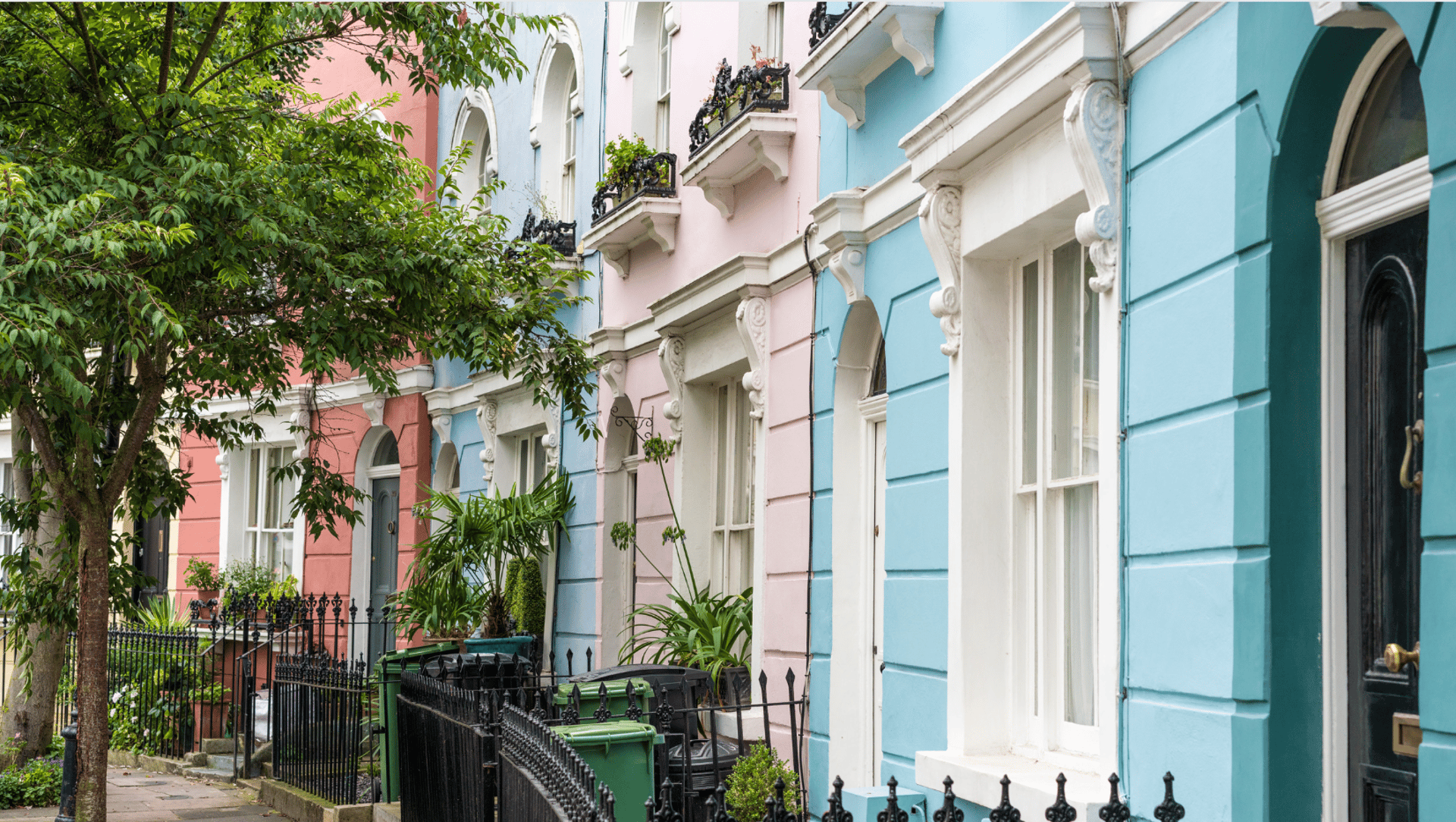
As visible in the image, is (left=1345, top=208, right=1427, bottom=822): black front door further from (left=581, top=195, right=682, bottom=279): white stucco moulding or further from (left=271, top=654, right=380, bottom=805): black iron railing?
(left=271, top=654, right=380, bottom=805): black iron railing

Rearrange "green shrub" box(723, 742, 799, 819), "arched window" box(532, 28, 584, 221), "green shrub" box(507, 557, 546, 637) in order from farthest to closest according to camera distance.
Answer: "arched window" box(532, 28, 584, 221) → "green shrub" box(507, 557, 546, 637) → "green shrub" box(723, 742, 799, 819)

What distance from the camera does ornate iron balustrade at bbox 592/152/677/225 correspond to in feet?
36.6

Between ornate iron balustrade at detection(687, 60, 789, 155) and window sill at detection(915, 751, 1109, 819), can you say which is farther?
ornate iron balustrade at detection(687, 60, 789, 155)

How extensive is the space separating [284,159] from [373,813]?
→ 4610 mm

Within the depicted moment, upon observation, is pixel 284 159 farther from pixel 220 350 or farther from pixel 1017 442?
pixel 1017 442

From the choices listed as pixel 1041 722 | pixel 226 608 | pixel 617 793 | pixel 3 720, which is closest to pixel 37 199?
pixel 617 793

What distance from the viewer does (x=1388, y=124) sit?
14.3 ft

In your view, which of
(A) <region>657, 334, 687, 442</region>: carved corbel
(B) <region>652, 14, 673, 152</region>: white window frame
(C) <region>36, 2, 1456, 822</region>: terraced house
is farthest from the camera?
(B) <region>652, 14, 673, 152</region>: white window frame

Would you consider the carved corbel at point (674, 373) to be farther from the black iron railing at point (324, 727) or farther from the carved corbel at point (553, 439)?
the black iron railing at point (324, 727)

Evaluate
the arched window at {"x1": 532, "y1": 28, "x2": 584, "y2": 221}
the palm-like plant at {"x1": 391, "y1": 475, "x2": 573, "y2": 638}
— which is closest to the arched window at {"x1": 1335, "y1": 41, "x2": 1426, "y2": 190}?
the palm-like plant at {"x1": 391, "y1": 475, "x2": 573, "y2": 638}

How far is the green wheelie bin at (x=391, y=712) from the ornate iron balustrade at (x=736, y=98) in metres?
4.07

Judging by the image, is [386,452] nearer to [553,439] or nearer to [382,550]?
[382,550]

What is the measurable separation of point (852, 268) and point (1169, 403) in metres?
3.29

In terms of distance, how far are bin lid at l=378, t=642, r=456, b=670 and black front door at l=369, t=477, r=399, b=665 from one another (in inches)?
241
